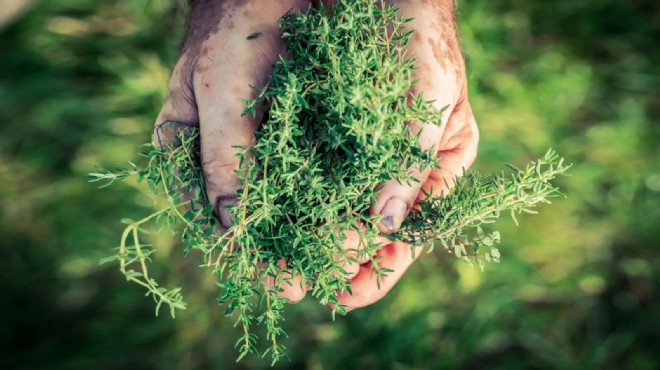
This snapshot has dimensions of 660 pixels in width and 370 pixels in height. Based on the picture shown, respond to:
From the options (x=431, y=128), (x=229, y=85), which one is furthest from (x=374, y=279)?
(x=229, y=85)

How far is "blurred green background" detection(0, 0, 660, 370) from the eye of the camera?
261cm

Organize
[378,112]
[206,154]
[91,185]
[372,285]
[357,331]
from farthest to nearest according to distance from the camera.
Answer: [91,185] < [357,331] < [372,285] < [206,154] < [378,112]

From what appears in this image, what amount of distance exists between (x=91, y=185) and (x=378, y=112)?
6.82 feet

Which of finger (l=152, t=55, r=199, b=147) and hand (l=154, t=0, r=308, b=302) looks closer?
hand (l=154, t=0, r=308, b=302)

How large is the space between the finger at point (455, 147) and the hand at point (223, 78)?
560 mm

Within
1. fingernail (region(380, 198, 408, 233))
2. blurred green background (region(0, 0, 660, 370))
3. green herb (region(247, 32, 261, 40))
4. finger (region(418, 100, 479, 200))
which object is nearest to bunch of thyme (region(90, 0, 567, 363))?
fingernail (region(380, 198, 408, 233))

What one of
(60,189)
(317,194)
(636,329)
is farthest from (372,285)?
(60,189)

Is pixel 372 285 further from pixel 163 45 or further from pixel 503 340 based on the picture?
pixel 163 45

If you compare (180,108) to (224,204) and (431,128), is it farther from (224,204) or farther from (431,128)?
(431,128)

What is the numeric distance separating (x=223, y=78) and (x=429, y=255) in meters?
1.54

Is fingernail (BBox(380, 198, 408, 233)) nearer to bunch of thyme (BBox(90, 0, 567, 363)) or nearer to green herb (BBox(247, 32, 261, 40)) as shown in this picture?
bunch of thyme (BBox(90, 0, 567, 363))

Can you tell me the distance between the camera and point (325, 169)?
4.40ft

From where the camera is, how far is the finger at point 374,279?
1771 millimetres

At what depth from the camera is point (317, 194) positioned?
1246 millimetres
